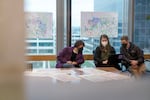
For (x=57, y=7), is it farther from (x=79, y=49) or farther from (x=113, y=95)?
(x=113, y=95)

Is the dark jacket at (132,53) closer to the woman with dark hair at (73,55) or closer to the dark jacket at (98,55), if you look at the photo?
the dark jacket at (98,55)

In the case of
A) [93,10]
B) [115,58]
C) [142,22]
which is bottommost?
[115,58]

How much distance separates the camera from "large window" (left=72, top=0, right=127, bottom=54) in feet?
12.5

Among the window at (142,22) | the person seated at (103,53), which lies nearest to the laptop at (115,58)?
the person seated at (103,53)

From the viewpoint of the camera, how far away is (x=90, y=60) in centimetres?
371

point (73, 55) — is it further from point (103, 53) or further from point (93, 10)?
point (93, 10)

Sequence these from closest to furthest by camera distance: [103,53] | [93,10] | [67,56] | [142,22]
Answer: [67,56] → [103,53] → [93,10] → [142,22]

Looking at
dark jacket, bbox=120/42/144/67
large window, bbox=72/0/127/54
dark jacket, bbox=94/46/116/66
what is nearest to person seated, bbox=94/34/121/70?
dark jacket, bbox=94/46/116/66

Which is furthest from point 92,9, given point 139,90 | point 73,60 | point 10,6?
point 10,6

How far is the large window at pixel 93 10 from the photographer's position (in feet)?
12.5

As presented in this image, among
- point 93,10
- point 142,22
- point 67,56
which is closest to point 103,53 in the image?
point 67,56

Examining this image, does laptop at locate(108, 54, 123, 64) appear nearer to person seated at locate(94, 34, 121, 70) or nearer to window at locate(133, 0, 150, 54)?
person seated at locate(94, 34, 121, 70)

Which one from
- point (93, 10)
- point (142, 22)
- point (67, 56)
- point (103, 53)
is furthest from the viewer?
point (142, 22)

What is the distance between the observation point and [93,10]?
12.7 feet
